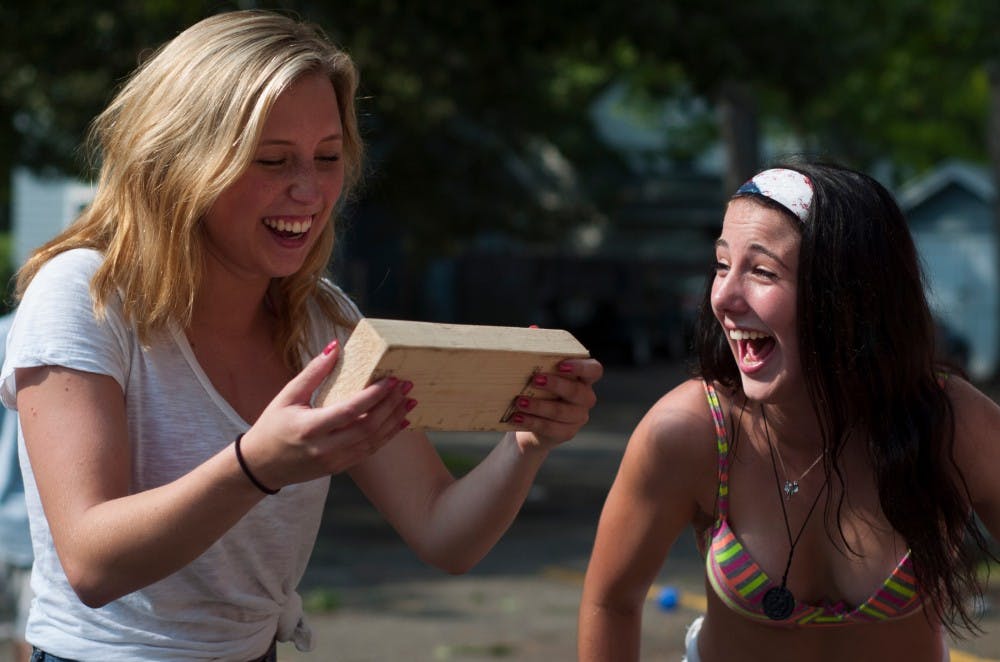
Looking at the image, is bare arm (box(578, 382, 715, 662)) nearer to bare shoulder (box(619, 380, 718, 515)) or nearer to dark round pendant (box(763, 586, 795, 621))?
bare shoulder (box(619, 380, 718, 515))

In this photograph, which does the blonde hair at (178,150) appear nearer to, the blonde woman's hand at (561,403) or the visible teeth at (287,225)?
the visible teeth at (287,225)

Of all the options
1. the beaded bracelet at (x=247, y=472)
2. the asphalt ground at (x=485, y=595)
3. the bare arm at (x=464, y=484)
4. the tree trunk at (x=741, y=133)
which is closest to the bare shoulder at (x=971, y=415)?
the bare arm at (x=464, y=484)

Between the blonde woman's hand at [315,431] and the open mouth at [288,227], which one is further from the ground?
the open mouth at [288,227]

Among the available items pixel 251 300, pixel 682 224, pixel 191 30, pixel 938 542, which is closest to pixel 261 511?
pixel 251 300

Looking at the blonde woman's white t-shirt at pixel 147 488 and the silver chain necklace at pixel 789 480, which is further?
the silver chain necklace at pixel 789 480

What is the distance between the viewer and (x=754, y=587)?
272cm

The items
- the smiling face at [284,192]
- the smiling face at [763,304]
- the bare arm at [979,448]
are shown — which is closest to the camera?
the smiling face at [284,192]

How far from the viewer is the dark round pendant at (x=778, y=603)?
2.70m

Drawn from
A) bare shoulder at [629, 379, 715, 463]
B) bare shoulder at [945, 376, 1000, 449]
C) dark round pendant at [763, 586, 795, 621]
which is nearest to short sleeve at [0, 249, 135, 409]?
bare shoulder at [629, 379, 715, 463]

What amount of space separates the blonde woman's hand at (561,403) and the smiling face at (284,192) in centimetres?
47

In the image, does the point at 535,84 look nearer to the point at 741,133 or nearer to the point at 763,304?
the point at 741,133

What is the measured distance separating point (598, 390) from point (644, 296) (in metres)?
6.62

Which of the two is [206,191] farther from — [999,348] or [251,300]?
[999,348]

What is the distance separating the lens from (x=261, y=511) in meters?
2.35
